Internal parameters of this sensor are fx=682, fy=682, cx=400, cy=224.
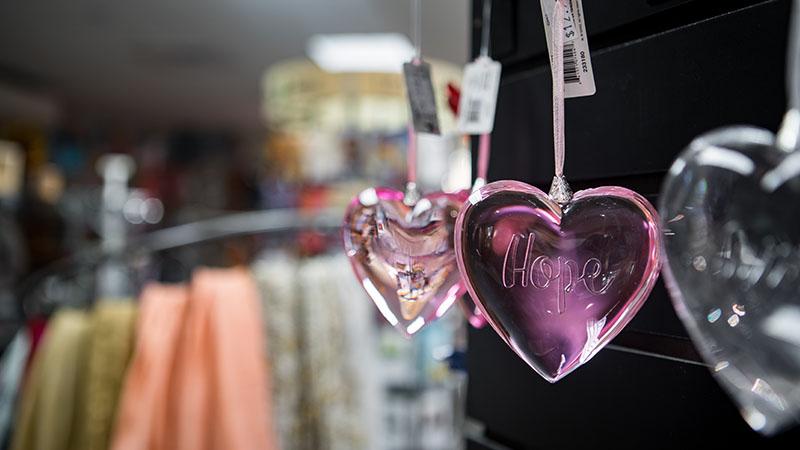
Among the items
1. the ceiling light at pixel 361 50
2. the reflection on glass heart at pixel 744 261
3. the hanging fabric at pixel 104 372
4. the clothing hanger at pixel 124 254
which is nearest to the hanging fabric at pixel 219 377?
the hanging fabric at pixel 104 372

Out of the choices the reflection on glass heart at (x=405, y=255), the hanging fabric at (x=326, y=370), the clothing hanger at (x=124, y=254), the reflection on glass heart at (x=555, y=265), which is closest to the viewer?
the reflection on glass heart at (x=555, y=265)

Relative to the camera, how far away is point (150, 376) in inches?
48.5

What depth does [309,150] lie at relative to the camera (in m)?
3.60

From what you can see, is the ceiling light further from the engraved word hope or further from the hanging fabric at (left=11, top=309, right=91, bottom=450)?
the engraved word hope

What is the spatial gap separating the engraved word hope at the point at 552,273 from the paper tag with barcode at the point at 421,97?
20 cm

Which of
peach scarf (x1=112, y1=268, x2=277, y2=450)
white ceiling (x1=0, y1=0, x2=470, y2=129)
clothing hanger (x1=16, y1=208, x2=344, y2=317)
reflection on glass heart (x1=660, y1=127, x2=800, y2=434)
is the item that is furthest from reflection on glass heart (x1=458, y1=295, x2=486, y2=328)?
white ceiling (x1=0, y1=0, x2=470, y2=129)

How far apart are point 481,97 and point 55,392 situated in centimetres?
108

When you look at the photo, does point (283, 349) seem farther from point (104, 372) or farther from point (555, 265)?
point (555, 265)

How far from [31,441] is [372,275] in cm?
110

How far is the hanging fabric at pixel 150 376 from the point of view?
47.3 inches

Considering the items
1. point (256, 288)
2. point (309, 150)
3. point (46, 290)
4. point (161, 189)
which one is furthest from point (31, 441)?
point (161, 189)

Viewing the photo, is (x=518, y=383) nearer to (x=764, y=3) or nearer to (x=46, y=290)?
(x=764, y=3)

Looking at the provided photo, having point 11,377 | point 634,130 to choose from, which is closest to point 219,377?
point 11,377

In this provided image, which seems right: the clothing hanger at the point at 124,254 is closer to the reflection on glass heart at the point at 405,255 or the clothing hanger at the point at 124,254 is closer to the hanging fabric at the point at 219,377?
the hanging fabric at the point at 219,377
